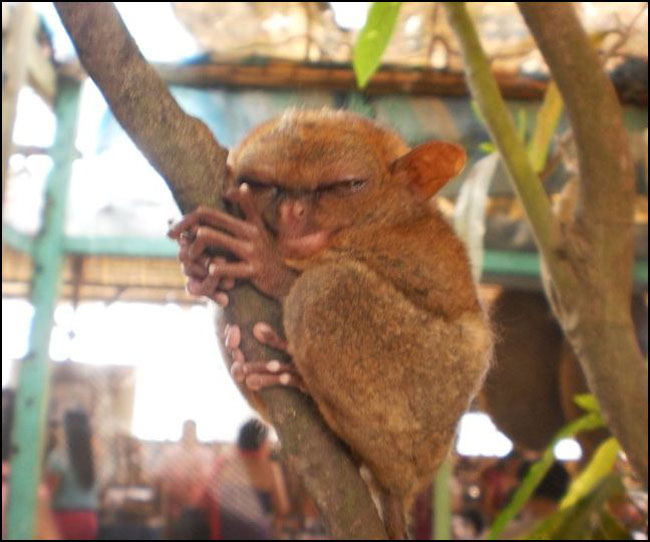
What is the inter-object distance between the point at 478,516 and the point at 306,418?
113 inches

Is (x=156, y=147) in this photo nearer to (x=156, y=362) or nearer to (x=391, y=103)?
(x=156, y=362)

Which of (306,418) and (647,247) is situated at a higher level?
(647,247)

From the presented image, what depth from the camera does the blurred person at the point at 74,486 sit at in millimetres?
3463

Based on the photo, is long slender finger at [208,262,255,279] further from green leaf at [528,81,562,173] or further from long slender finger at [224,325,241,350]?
green leaf at [528,81,562,173]

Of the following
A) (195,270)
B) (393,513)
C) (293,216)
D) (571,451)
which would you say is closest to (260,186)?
(293,216)

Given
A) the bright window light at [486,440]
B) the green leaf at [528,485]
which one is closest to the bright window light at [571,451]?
the bright window light at [486,440]

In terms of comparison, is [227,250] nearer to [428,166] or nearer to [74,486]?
[428,166]

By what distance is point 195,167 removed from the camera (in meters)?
1.37

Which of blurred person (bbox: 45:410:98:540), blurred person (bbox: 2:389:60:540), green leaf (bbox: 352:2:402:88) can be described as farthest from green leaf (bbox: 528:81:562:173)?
blurred person (bbox: 2:389:60:540)

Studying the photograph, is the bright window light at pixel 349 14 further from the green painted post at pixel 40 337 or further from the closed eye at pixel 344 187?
the closed eye at pixel 344 187

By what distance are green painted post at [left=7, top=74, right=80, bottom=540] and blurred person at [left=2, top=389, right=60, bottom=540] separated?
0.07ft

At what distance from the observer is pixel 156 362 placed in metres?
3.33

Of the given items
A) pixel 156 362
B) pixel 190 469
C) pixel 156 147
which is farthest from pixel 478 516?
pixel 156 147

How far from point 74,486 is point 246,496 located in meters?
0.75
